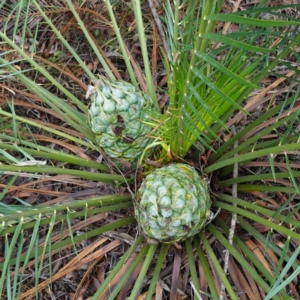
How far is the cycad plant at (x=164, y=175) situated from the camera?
0.81 m

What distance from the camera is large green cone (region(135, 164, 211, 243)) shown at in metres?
0.86

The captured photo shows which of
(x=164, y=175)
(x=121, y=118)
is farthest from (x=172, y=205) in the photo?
(x=121, y=118)

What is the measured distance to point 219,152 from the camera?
1032mm

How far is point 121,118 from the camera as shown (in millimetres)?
881

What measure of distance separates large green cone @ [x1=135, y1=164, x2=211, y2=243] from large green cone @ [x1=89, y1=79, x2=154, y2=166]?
88mm

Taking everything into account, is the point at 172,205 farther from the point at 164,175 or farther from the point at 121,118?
the point at 121,118

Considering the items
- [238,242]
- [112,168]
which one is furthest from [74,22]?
[238,242]

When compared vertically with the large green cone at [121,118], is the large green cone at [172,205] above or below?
below

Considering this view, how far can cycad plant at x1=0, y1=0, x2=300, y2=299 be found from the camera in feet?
2.67

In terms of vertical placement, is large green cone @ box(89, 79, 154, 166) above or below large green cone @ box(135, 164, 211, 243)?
above

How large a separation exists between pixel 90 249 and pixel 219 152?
43 centimetres

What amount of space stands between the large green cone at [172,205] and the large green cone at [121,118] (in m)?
0.09

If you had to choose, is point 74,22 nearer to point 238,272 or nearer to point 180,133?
point 180,133

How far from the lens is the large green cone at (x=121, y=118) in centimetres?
85
